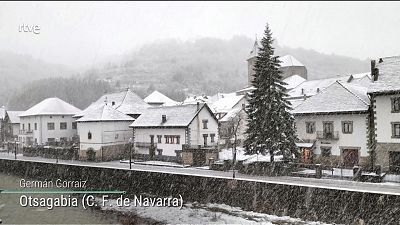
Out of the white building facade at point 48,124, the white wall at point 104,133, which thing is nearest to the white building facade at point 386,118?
the white wall at point 104,133

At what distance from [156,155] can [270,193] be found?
76.6ft

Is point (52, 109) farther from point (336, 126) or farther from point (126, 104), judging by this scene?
point (336, 126)

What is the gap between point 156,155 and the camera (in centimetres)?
4531

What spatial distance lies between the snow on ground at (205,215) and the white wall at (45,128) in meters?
37.6

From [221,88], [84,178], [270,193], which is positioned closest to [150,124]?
[84,178]

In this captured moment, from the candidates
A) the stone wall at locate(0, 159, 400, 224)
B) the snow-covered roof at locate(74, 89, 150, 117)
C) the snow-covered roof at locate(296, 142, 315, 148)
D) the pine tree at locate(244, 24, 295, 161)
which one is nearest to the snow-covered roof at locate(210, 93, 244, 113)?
the snow-covered roof at locate(74, 89, 150, 117)

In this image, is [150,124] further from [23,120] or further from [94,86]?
[94,86]

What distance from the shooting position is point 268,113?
34.6 meters

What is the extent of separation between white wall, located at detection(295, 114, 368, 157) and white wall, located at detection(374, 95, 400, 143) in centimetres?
166

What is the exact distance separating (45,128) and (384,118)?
48.8 meters

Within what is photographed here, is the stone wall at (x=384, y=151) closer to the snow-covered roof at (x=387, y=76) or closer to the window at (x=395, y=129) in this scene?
the window at (x=395, y=129)

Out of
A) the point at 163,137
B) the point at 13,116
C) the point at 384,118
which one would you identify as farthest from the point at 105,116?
the point at 384,118

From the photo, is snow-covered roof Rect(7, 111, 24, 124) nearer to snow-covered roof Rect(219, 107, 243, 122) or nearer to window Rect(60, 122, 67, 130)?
window Rect(60, 122, 67, 130)

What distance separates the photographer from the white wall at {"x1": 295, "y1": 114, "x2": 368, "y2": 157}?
33.7m
